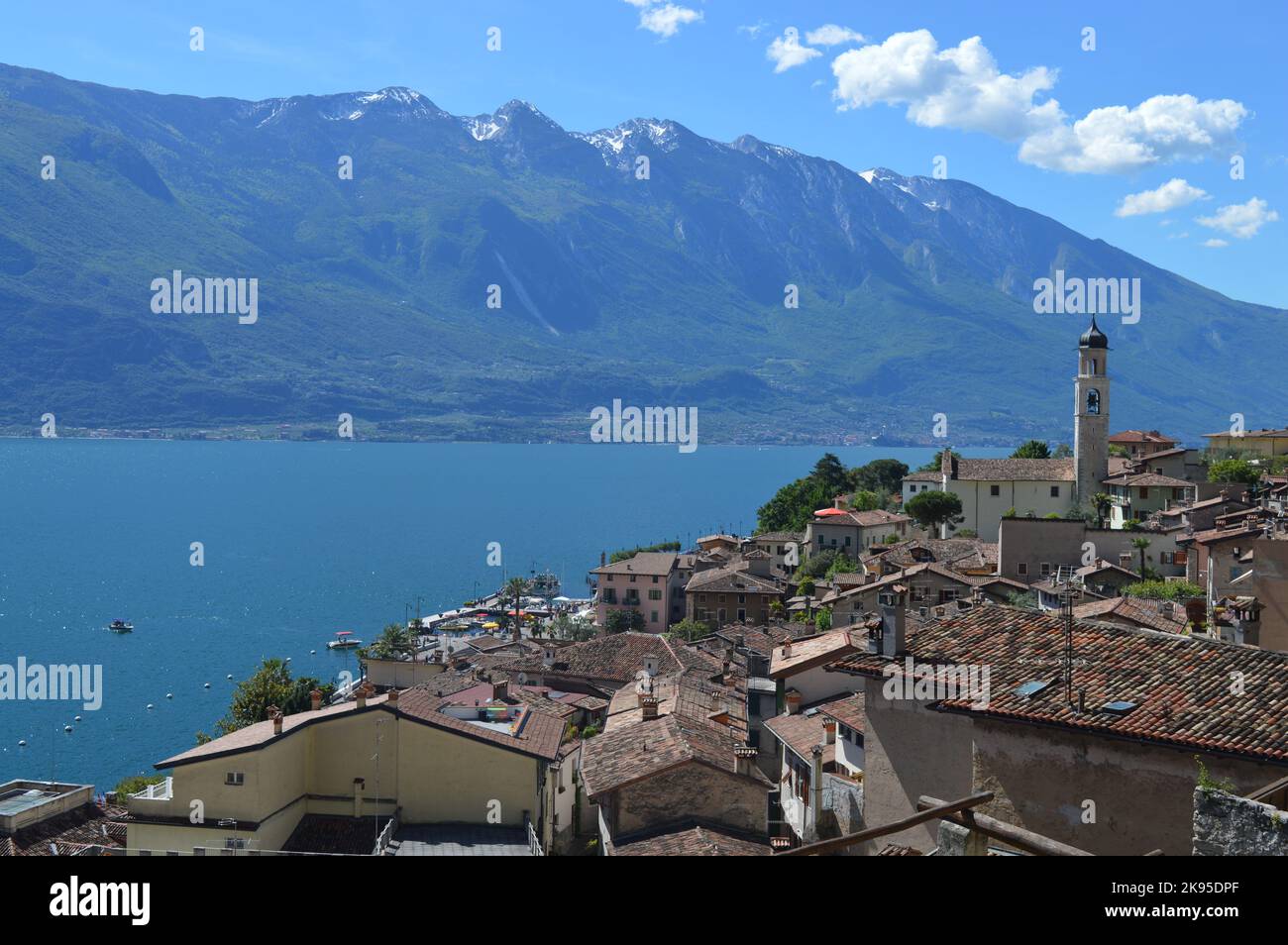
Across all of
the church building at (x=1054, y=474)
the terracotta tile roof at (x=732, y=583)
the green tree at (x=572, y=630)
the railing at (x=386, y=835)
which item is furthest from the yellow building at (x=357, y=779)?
the green tree at (x=572, y=630)

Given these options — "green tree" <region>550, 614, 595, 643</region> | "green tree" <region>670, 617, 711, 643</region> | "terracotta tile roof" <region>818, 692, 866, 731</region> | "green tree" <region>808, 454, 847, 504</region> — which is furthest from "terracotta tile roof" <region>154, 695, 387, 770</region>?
"green tree" <region>808, 454, 847, 504</region>

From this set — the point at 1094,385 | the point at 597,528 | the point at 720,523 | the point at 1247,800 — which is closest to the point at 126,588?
the point at 597,528

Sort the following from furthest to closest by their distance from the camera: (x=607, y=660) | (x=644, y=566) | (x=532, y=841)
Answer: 1. (x=644, y=566)
2. (x=607, y=660)
3. (x=532, y=841)

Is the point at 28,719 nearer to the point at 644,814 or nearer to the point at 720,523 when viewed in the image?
the point at 644,814

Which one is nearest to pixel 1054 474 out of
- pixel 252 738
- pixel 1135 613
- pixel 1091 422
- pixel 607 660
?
pixel 1091 422

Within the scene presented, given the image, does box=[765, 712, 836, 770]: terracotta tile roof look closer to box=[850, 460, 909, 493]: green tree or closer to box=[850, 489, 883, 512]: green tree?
box=[850, 489, 883, 512]: green tree

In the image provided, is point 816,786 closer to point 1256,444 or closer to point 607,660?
point 607,660
